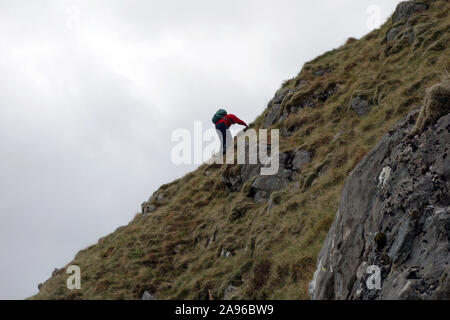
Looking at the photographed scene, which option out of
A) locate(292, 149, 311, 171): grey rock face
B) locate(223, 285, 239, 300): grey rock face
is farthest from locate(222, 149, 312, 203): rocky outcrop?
locate(223, 285, 239, 300): grey rock face

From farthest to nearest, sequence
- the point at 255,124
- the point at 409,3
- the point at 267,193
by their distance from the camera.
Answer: the point at 255,124
the point at 409,3
the point at 267,193

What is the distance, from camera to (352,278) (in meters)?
7.80

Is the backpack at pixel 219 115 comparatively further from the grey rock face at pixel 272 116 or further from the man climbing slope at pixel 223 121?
the grey rock face at pixel 272 116

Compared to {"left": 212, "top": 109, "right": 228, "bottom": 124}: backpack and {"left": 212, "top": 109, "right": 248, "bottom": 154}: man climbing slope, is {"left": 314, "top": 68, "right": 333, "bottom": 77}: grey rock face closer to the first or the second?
{"left": 212, "top": 109, "right": 248, "bottom": 154}: man climbing slope

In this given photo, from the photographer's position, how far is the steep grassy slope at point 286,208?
13092 mm

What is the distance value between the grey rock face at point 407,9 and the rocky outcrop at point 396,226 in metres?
18.4

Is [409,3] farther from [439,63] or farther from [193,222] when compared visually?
[193,222]

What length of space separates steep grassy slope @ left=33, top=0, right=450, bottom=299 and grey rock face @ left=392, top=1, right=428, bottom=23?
77cm

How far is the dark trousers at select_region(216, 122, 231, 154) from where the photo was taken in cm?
2640

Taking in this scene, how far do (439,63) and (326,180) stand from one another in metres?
7.37

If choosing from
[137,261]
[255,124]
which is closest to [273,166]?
[137,261]

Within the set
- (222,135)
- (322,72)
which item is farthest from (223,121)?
(322,72)

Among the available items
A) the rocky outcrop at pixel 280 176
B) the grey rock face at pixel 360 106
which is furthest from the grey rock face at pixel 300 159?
the grey rock face at pixel 360 106

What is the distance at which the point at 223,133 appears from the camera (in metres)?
26.7
